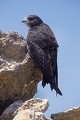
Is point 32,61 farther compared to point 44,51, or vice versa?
point 44,51

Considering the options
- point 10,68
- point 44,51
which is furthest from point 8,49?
point 44,51

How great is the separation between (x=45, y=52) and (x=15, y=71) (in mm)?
1840

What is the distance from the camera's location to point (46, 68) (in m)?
7.25

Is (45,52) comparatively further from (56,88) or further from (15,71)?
(15,71)

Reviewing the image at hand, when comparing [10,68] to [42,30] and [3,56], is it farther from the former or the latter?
[42,30]

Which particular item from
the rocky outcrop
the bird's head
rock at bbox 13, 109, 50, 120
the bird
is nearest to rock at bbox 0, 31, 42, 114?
the bird

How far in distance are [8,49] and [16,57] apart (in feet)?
0.70

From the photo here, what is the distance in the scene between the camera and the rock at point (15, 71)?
19.2ft

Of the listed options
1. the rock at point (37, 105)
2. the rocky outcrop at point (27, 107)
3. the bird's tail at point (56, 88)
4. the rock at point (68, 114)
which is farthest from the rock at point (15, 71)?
the rock at point (68, 114)

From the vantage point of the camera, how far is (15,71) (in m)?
5.87

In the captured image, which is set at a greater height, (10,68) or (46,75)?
(10,68)

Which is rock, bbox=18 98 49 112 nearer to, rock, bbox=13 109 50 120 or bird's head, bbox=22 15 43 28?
rock, bbox=13 109 50 120

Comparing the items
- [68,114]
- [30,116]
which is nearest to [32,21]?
[68,114]

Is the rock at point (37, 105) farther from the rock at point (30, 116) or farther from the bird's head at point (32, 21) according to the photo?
the bird's head at point (32, 21)
